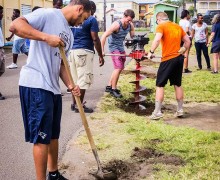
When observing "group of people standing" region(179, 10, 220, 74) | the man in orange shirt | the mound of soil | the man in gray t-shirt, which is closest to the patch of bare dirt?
the mound of soil

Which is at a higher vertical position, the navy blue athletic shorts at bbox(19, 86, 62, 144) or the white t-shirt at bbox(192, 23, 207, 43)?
the white t-shirt at bbox(192, 23, 207, 43)

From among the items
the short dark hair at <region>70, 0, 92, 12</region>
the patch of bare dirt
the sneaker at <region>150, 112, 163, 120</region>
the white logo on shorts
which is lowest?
the patch of bare dirt

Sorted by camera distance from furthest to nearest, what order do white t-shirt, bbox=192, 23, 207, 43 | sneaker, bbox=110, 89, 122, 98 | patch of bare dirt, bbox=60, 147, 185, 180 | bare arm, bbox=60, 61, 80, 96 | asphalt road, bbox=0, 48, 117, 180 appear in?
white t-shirt, bbox=192, 23, 207, 43, sneaker, bbox=110, 89, 122, 98, asphalt road, bbox=0, 48, 117, 180, patch of bare dirt, bbox=60, 147, 185, 180, bare arm, bbox=60, 61, 80, 96

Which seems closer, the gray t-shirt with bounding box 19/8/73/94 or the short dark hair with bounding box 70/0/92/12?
the gray t-shirt with bounding box 19/8/73/94

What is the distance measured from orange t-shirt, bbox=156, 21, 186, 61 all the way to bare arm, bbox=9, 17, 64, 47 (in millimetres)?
3339

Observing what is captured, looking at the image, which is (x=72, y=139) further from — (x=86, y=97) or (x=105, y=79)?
(x=105, y=79)

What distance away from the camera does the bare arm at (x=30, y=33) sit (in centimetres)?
302

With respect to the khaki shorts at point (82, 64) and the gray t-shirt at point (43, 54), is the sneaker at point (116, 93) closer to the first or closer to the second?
the khaki shorts at point (82, 64)

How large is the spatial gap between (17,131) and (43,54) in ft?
8.68

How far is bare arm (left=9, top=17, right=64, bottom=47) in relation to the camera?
3.02 meters

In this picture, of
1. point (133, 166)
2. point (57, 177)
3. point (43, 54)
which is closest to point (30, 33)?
point (43, 54)

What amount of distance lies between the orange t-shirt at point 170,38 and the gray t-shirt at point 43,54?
3.13m

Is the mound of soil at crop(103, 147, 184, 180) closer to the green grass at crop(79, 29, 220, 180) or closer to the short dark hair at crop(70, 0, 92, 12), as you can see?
the green grass at crop(79, 29, 220, 180)

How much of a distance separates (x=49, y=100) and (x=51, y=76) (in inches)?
8.5
